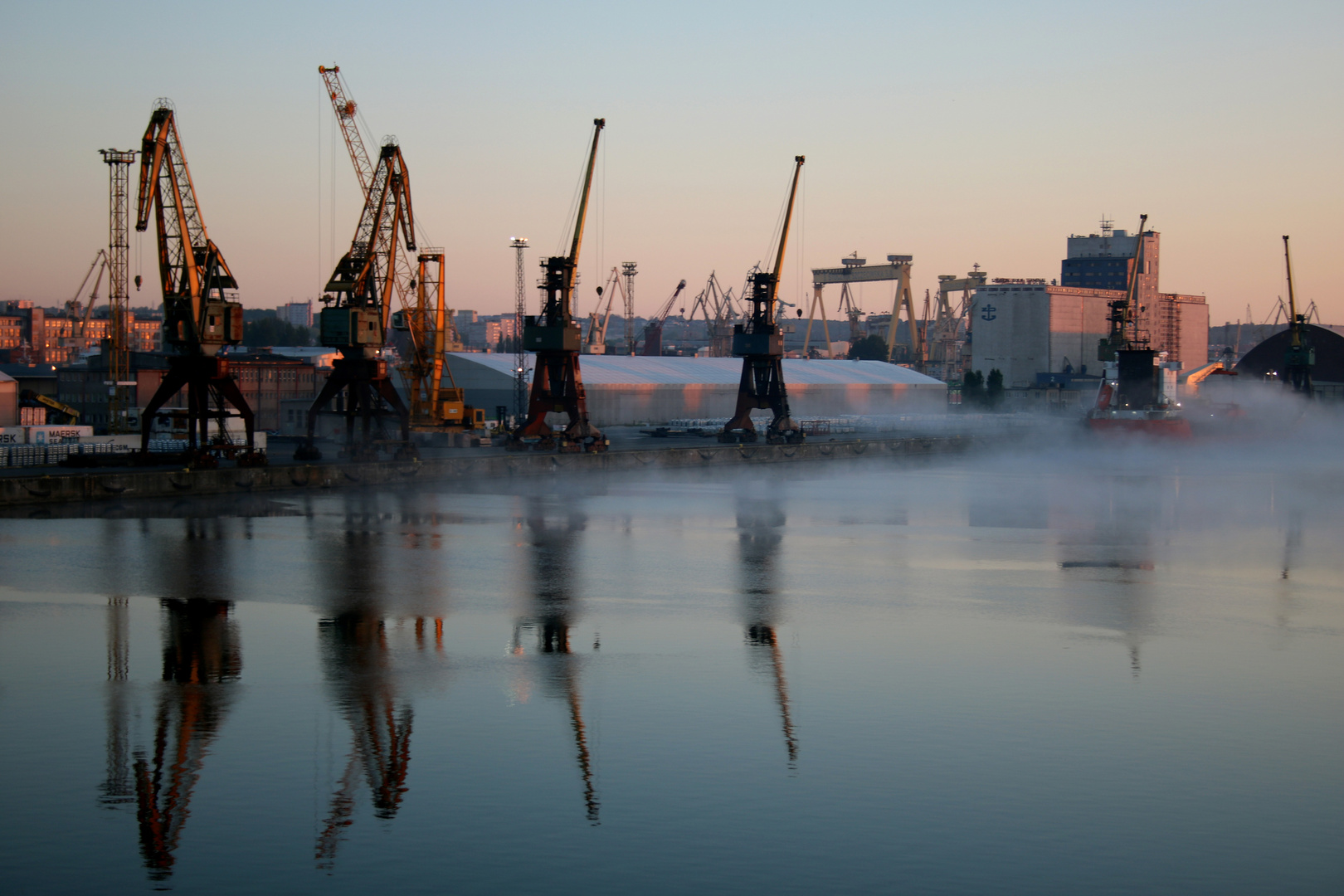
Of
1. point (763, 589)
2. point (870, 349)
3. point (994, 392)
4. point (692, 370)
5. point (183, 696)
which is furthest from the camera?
point (870, 349)

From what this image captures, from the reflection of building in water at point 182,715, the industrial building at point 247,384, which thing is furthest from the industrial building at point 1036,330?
the reflection of building in water at point 182,715

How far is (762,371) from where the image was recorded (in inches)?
2790

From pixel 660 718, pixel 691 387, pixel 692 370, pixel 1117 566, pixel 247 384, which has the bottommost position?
pixel 1117 566

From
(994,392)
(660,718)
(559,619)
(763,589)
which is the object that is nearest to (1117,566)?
(763,589)

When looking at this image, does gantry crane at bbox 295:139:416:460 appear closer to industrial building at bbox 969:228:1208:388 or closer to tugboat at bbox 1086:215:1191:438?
tugboat at bbox 1086:215:1191:438

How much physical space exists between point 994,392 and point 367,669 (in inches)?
4411

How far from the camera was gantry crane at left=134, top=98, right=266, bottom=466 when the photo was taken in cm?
4491

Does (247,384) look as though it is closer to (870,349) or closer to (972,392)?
(972,392)

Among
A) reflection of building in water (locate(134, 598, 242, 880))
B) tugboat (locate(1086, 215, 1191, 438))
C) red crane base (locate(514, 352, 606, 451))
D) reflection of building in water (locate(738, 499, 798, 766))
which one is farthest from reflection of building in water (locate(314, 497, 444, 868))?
tugboat (locate(1086, 215, 1191, 438))

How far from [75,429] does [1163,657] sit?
4650cm

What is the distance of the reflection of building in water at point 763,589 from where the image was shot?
16531mm

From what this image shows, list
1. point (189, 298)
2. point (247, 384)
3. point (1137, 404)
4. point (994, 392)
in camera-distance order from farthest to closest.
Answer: point (994, 392)
point (1137, 404)
point (247, 384)
point (189, 298)

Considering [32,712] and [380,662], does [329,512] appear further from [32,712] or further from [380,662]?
[32,712]

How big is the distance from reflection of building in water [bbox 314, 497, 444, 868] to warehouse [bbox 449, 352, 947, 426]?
156 feet
